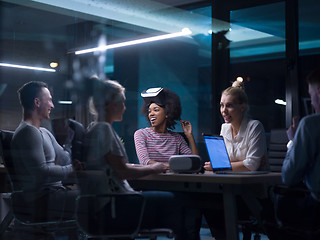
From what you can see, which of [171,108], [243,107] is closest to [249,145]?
[243,107]

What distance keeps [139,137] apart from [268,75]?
2.33 meters

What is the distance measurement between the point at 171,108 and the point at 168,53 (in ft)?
9.22

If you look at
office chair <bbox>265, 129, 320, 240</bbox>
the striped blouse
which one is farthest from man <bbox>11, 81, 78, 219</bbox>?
office chair <bbox>265, 129, 320, 240</bbox>

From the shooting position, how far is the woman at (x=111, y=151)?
245cm

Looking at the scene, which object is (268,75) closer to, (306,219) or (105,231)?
(306,219)

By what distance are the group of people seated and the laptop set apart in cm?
9

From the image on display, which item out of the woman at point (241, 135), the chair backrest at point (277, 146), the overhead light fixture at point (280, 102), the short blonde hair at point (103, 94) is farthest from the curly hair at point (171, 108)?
the overhead light fixture at point (280, 102)

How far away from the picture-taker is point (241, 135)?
10.6 feet

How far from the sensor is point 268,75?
529 centimetres

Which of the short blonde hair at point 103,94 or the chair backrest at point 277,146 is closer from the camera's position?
the short blonde hair at point 103,94

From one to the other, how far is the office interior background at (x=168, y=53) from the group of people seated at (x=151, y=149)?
94mm

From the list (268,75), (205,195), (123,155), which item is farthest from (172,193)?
(268,75)

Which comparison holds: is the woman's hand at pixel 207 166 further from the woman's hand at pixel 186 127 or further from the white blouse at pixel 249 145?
the woman's hand at pixel 186 127

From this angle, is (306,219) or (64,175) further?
(64,175)
